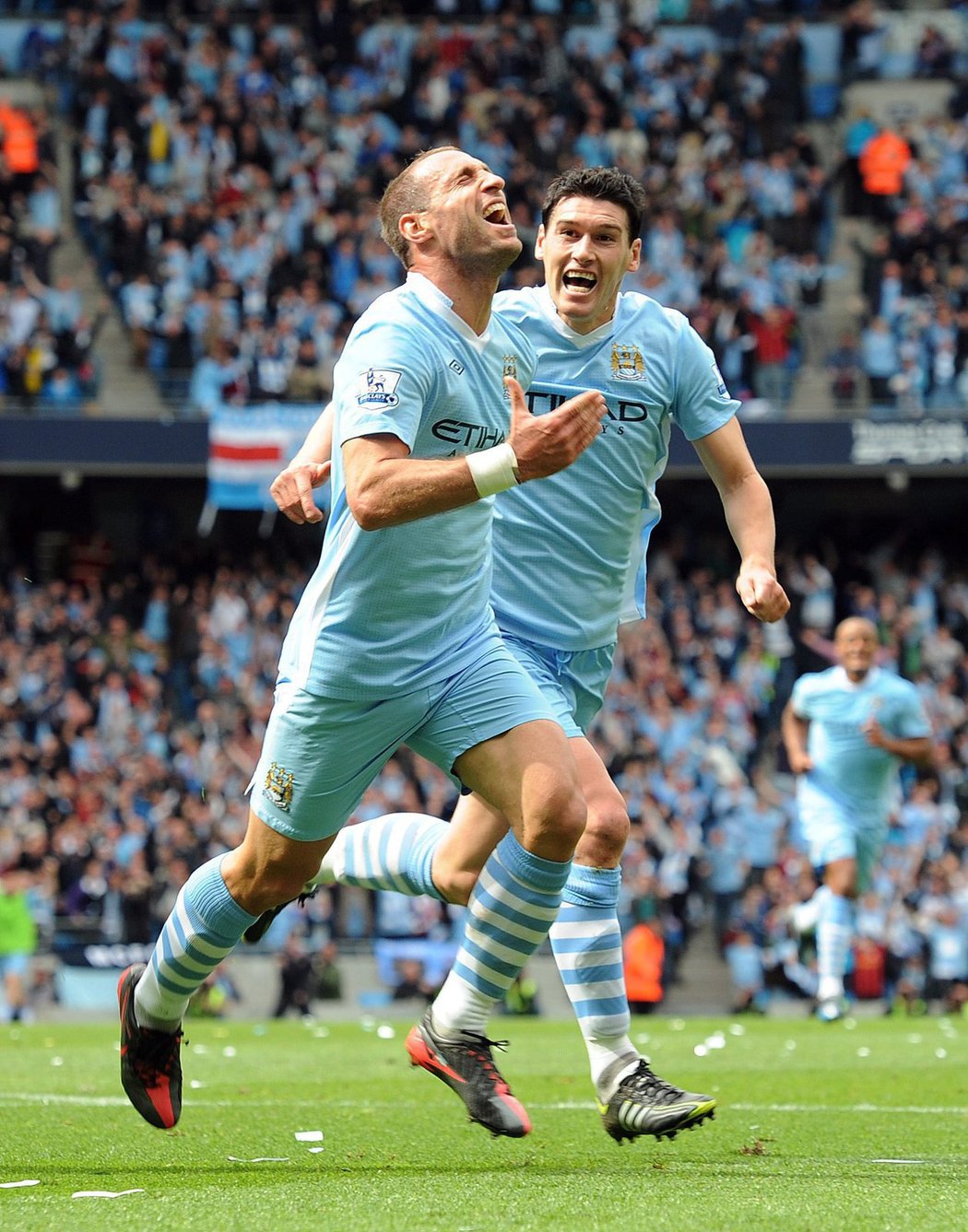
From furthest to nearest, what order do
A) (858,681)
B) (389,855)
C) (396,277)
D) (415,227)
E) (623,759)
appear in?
(396,277)
(623,759)
(858,681)
(389,855)
(415,227)

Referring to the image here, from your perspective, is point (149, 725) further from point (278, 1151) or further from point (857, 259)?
point (278, 1151)

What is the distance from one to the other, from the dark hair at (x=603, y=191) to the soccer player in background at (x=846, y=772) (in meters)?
6.76

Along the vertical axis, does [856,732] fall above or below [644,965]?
above

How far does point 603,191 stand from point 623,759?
15.9 m

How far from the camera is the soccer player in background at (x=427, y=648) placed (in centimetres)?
536

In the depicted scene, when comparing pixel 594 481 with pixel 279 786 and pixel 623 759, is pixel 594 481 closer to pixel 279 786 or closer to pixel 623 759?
pixel 279 786

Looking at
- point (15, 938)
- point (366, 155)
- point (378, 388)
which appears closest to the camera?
point (378, 388)

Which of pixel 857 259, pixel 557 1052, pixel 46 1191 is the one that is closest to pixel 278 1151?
pixel 46 1191

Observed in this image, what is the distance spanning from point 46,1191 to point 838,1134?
2.88 meters

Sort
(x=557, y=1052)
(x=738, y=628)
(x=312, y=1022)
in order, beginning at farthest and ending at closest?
(x=738, y=628)
(x=312, y=1022)
(x=557, y=1052)

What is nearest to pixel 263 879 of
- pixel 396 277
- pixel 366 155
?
pixel 396 277

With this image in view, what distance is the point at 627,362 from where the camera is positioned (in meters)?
6.44

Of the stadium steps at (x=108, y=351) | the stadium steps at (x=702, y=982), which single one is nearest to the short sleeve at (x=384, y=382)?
the stadium steps at (x=702, y=982)

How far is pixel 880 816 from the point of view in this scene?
13.0 meters
